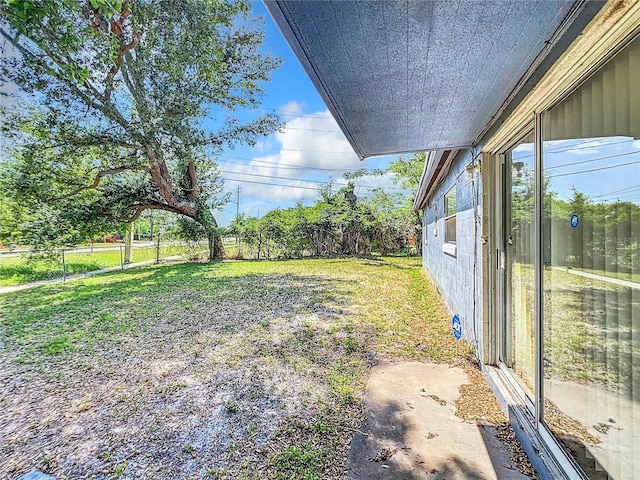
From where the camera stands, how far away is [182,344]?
152 inches

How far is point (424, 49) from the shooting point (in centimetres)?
142

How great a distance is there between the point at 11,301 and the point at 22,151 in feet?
11.8

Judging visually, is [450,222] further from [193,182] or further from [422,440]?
[193,182]

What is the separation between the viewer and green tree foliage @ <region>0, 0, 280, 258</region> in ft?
21.9

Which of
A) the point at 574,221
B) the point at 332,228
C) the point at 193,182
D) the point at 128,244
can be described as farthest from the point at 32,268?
the point at 574,221

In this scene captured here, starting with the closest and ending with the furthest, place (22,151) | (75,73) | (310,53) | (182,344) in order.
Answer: (310,53) → (75,73) → (182,344) → (22,151)

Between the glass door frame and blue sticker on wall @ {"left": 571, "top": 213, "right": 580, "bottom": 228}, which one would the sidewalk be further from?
blue sticker on wall @ {"left": 571, "top": 213, "right": 580, "bottom": 228}

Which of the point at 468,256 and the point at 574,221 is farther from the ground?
the point at 574,221

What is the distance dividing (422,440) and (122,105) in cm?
998

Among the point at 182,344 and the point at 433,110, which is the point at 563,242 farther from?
the point at 182,344

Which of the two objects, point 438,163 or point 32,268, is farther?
point 32,268

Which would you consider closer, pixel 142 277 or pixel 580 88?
pixel 580 88

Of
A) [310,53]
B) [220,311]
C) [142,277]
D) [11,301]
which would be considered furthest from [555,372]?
[142,277]

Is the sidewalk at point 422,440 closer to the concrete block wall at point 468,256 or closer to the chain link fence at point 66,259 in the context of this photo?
the concrete block wall at point 468,256
